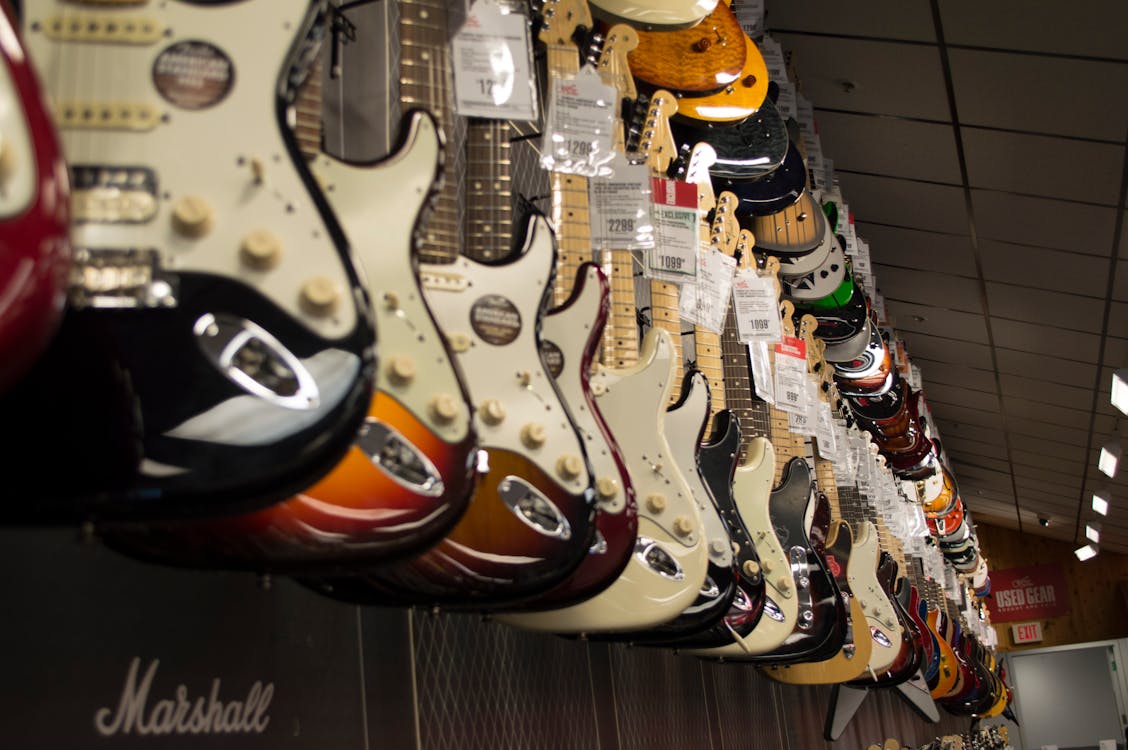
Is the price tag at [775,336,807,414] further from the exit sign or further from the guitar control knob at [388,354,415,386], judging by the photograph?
the exit sign

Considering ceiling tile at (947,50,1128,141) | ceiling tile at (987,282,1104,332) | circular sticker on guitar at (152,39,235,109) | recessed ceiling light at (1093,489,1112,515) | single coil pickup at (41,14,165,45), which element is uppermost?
ceiling tile at (947,50,1128,141)

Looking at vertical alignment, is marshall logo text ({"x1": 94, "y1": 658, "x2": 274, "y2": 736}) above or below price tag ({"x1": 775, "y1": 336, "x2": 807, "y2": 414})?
below

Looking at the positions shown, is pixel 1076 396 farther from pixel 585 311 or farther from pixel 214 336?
pixel 214 336

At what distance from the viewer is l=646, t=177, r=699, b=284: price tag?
7.84ft

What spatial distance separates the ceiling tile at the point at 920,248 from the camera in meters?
6.09

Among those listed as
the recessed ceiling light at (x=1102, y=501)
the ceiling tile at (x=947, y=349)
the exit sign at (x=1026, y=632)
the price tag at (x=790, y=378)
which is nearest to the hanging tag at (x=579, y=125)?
the price tag at (x=790, y=378)

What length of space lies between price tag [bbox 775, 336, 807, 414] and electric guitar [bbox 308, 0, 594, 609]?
5.86 ft

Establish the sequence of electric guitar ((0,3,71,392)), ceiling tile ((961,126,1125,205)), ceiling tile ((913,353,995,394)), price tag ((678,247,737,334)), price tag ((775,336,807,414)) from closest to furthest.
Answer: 1. electric guitar ((0,3,71,392))
2. price tag ((678,247,737,334))
3. price tag ((775,336,807,414))
4. ceiling tile ((961,126,1125,205))
5. ceiling tile ((913,353,995,394))

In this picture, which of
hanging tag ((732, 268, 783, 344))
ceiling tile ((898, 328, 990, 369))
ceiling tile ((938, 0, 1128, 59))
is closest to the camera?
hanging tag ((732, 268, 783, 344))

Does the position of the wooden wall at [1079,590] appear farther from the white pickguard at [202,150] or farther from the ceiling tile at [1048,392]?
the white pickguard at [202,150]

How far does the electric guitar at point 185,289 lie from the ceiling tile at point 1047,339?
6.37m

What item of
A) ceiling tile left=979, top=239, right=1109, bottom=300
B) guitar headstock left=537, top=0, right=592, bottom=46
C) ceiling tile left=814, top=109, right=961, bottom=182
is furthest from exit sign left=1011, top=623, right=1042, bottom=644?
guitar headstock left=537, top=0, right=592, bottom=46

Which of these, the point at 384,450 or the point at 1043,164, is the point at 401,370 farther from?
the point at 1043,164

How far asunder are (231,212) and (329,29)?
841 millimetres
